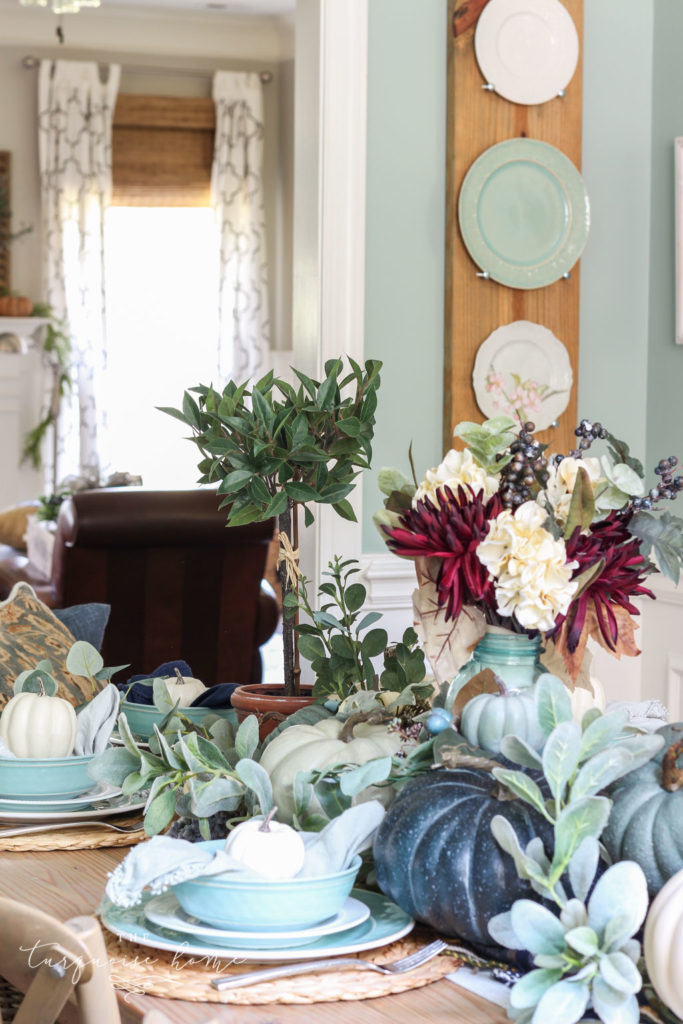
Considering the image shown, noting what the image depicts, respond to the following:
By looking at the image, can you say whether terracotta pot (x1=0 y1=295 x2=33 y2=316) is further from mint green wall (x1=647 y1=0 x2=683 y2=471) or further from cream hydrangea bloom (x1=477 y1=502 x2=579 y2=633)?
cream hydrangea bloom (x1=477 y1=502 x2=579 y2=633)

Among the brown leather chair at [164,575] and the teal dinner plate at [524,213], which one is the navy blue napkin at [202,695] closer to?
the teal dinner plate at [524,213]

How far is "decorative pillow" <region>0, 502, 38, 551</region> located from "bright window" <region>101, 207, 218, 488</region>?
7.98ft

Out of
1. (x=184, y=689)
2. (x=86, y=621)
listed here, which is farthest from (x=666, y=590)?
(x=184, y=689)

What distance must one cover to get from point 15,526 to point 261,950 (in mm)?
5129

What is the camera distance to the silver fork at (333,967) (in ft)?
2.78

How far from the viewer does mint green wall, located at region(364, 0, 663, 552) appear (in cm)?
286

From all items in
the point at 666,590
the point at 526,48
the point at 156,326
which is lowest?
Result: the point at 666,590

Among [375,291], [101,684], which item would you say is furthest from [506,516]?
[375,291]

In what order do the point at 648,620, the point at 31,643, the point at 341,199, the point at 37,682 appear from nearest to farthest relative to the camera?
1. the point at 37,682
2. the point at 31,643
3. the point at 341,199
4. the point at 648,620

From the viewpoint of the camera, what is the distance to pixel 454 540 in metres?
1.05

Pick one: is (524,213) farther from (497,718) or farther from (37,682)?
(497,718)

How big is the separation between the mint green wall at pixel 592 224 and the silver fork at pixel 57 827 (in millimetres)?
1642

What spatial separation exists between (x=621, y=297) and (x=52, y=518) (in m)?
3.73

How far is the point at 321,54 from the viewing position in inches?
109
